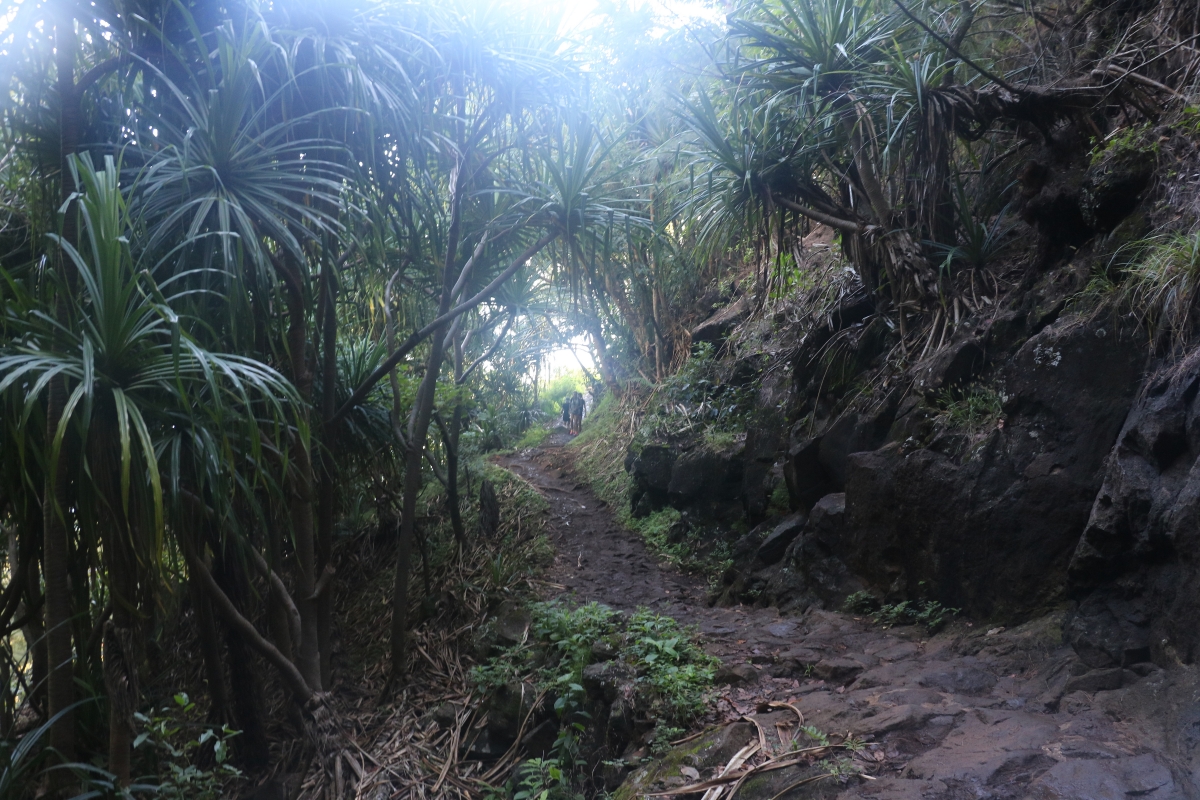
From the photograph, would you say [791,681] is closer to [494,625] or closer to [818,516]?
[818,516]

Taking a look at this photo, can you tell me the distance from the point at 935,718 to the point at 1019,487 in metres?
1.35

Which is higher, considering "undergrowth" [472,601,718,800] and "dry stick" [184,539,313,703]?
"dry stick" [184,539,313,703]

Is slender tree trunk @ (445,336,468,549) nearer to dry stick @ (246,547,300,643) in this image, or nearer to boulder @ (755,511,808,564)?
dry stick @ (246,547,300,643)

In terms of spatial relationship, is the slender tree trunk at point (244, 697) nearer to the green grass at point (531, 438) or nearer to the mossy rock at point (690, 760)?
the mossy rock at point (690, 760)

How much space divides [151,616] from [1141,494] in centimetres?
378

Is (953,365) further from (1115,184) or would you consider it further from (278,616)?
(278,616)

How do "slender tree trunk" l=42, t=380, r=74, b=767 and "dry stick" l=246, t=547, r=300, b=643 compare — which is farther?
"dry stick" l=246, t=547, r=300, b=643

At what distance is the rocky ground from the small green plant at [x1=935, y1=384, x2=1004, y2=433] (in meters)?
1.04

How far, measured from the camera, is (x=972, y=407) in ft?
13.4

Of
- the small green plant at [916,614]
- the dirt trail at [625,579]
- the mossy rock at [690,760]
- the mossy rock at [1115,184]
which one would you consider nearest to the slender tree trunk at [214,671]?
the dirt trail at [625,579]

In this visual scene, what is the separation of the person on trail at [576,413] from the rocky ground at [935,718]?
9.13 meters

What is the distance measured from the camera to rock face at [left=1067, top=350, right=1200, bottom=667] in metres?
2.66

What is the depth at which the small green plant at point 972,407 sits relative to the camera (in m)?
3.97

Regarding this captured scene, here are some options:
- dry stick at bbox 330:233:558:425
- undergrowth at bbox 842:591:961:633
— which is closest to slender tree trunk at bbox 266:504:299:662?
dry stick at bbox 330:233:558:425
